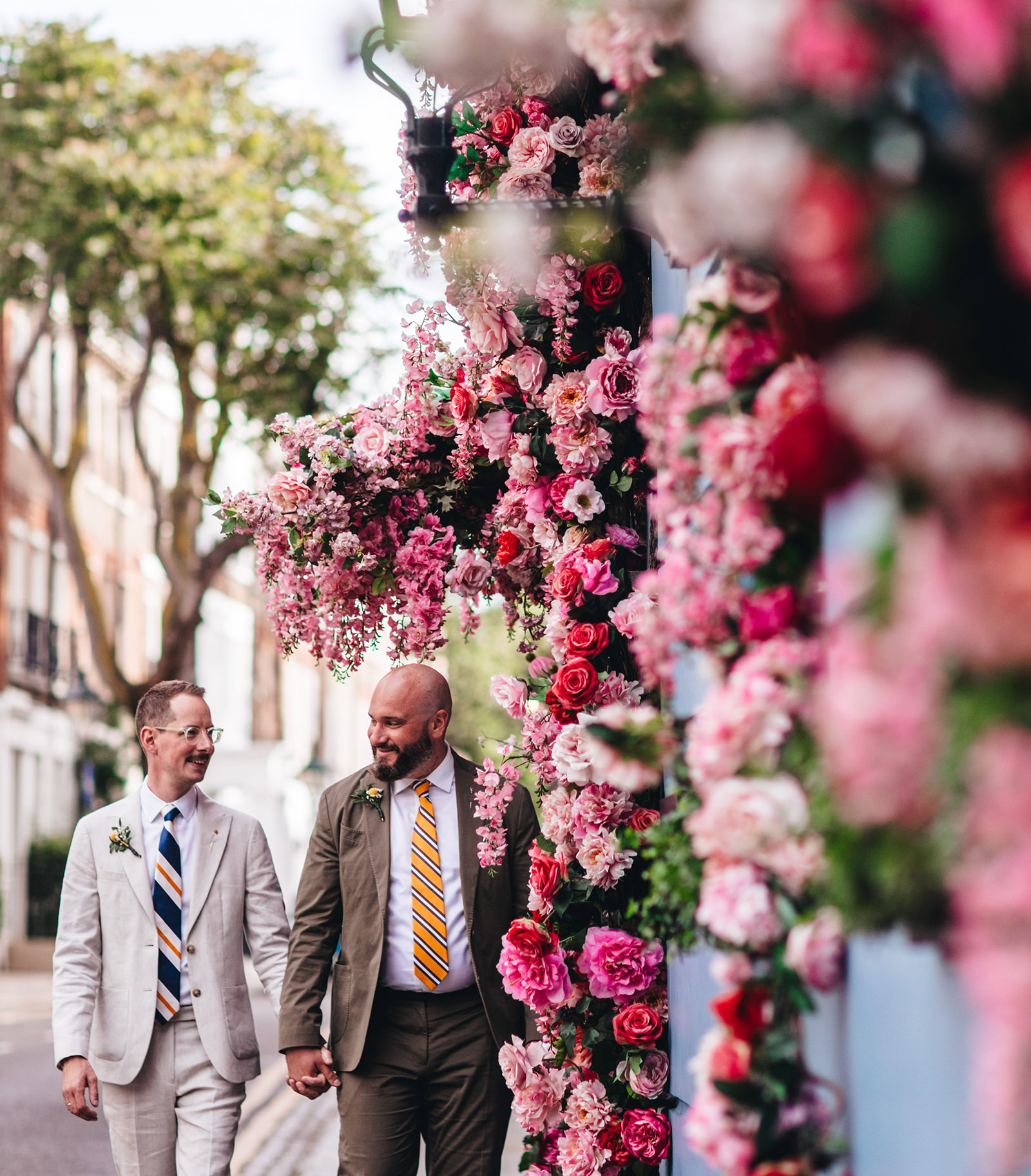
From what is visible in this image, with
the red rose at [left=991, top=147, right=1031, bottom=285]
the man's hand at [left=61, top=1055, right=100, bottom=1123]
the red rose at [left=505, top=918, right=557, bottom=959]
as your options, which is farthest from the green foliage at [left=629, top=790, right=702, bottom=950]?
the man's hand at [left=61, top=1055, right=100, bottom=1123]

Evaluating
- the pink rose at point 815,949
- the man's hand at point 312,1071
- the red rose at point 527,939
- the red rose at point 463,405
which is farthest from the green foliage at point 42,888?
the pink rose at point 815,949

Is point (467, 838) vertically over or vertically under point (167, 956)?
over

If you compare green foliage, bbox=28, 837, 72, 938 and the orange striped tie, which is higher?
the orange striped tie

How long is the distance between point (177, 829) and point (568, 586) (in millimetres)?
1713

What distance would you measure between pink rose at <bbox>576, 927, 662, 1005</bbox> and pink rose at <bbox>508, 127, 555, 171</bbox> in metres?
2.43

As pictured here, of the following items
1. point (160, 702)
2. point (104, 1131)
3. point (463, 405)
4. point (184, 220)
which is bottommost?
point (104, 1131)

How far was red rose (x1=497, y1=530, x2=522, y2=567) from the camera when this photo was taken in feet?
19.2

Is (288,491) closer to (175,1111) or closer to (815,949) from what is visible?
(175,1111)

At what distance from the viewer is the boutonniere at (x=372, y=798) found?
575 centimetres

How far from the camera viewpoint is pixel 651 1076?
204 inches

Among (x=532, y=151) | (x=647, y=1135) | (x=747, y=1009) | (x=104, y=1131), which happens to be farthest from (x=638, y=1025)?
(x=104, y=1131)

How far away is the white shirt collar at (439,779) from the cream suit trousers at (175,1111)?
104cm

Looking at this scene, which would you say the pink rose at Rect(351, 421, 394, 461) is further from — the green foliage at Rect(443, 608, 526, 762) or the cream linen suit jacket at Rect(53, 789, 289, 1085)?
the green foliage at Rect(443, 608, 526, 762)

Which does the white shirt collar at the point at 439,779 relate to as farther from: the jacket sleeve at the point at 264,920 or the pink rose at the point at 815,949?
the pink rose at the point at 815,949
